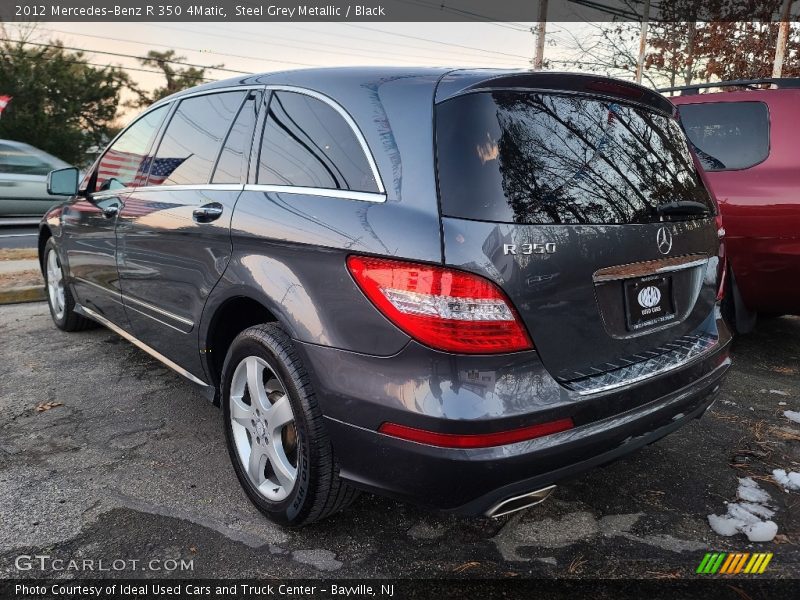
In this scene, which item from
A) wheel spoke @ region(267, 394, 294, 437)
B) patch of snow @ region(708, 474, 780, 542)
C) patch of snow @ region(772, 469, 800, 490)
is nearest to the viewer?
wheel spoke @ region(267, 394, 294, 437)

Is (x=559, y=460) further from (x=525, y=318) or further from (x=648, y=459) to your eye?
(x=648, y=459)

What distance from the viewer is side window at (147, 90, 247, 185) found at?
2801 millimetres

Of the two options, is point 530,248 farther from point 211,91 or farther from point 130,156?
point 130,156

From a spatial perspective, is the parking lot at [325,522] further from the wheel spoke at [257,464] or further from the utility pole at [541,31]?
the utility pole at [541,31]

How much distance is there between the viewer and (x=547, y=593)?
2.00 meters

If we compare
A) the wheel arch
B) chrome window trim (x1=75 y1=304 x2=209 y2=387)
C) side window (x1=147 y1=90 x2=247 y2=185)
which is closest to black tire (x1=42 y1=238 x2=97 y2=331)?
chrome window trim (x1=75 y1=304 x2=209 y2=387)

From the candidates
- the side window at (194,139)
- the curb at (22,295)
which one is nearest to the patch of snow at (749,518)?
the side window at (194,139)

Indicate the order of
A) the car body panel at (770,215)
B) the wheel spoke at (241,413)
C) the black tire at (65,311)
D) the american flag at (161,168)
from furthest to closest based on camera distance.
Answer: the black tire at (65,311)
the car body panel at (770,215)
the american flag at (161,168)
the wheel spoke at (241,413)

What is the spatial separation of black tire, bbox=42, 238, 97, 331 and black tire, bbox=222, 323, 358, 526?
9.65ft

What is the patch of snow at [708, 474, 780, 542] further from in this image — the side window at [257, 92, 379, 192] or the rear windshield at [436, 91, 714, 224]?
the side window at [257, 92, 379, 192]

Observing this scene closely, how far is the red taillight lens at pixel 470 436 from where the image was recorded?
67.9 inches

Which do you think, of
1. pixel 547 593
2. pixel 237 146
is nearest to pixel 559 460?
pixel 547 593

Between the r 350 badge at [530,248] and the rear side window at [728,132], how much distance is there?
2.98m

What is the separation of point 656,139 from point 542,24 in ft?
62.7
